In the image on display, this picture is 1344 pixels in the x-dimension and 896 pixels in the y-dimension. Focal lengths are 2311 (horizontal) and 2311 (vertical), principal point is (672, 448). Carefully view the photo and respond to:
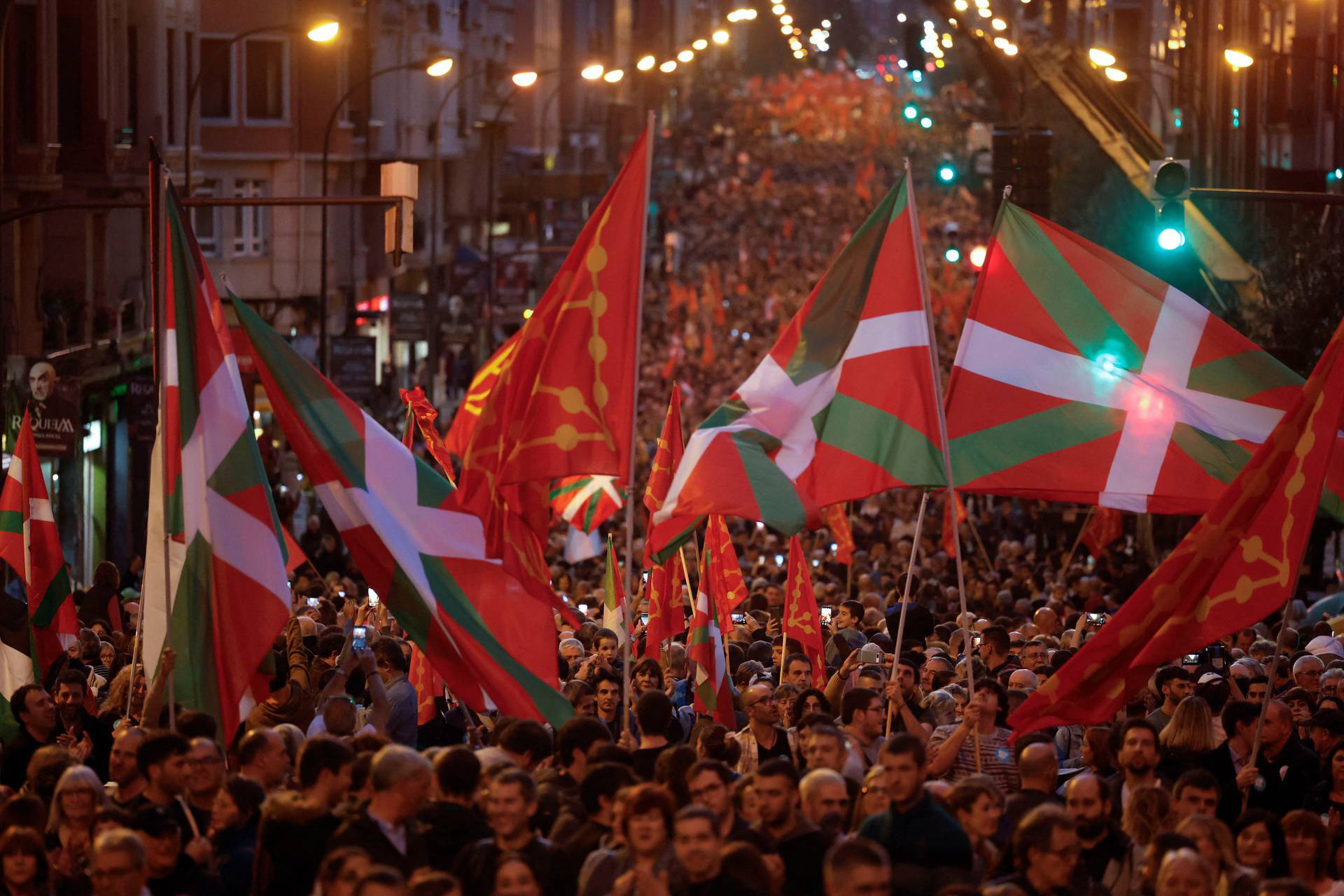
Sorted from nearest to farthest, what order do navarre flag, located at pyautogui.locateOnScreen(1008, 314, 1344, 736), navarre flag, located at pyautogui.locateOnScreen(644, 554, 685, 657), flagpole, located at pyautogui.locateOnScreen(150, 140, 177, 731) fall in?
navarre flag, located at pyautogui.locateOnScreen(1008, 314, 1344, 736), flagpole, located at pyautogui.locateOnScreen(150, 140, 177, 731), navarre flag, located at pyautogui.locateOnScreen(644, 554, 685, 657)

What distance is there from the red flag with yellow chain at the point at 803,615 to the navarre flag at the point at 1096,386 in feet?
8.96

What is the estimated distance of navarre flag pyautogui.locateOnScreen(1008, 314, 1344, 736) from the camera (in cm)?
1079

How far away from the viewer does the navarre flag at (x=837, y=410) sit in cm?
1209

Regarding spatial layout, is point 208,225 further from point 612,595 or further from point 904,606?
point 904,606

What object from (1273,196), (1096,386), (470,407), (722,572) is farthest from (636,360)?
(1273,196)

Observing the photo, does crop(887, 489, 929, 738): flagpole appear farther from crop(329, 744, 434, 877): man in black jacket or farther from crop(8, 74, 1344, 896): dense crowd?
crop(329, 744, 434, 877): man in black jacket

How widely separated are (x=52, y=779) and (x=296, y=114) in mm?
36380

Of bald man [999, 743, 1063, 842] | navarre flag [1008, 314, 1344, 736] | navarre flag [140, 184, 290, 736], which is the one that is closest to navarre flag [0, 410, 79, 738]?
navarre flag [140, 184, 290, 736]

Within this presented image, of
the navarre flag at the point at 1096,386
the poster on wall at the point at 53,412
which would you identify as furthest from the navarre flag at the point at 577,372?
the poster on wall at the point at 53,412

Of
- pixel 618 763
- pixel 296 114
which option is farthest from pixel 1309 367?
pixel 296 114

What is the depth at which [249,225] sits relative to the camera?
43812 mm

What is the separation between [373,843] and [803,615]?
7610 millimetres

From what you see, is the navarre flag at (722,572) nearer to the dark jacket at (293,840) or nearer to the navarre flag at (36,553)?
the navarre flag at (36,553)

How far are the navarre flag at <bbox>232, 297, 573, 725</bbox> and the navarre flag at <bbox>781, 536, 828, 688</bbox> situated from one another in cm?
389
